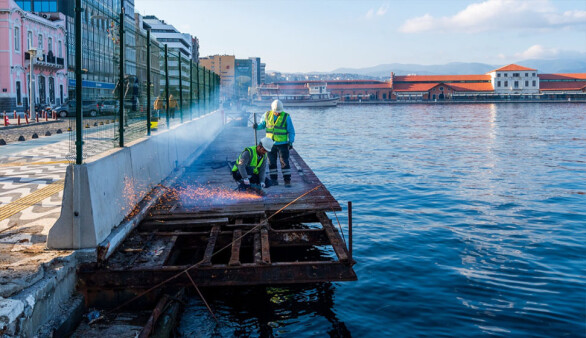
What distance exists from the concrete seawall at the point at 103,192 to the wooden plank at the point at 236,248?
65.7 inches

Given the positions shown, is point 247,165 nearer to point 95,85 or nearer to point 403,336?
point 95,85

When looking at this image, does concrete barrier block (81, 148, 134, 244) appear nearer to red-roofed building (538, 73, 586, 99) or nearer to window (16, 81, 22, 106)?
window (16, 81, 22, 106)

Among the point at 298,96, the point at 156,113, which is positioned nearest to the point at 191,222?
the point at 156,113

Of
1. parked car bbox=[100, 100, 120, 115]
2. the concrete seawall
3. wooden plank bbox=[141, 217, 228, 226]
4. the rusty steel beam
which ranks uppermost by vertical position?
parked car bbox=[100, 100, 120, 115]

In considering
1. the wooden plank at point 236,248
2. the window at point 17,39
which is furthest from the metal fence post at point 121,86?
the window at point 17,39

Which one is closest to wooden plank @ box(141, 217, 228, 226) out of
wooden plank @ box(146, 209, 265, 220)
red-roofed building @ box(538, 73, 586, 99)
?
wooden plank @ box(146, 209, 265, 220)

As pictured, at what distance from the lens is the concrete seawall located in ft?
21.9

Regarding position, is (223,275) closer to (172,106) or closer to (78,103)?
(78,103)

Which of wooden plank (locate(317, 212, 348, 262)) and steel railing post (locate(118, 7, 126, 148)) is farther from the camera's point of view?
steel railing post (locate(118, 7, 126, 148))

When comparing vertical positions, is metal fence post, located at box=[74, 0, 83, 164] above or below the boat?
below

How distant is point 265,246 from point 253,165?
3.36 meters

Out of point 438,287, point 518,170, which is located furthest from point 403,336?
point 518,170

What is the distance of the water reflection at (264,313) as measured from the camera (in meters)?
7.14

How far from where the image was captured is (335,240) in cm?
817
